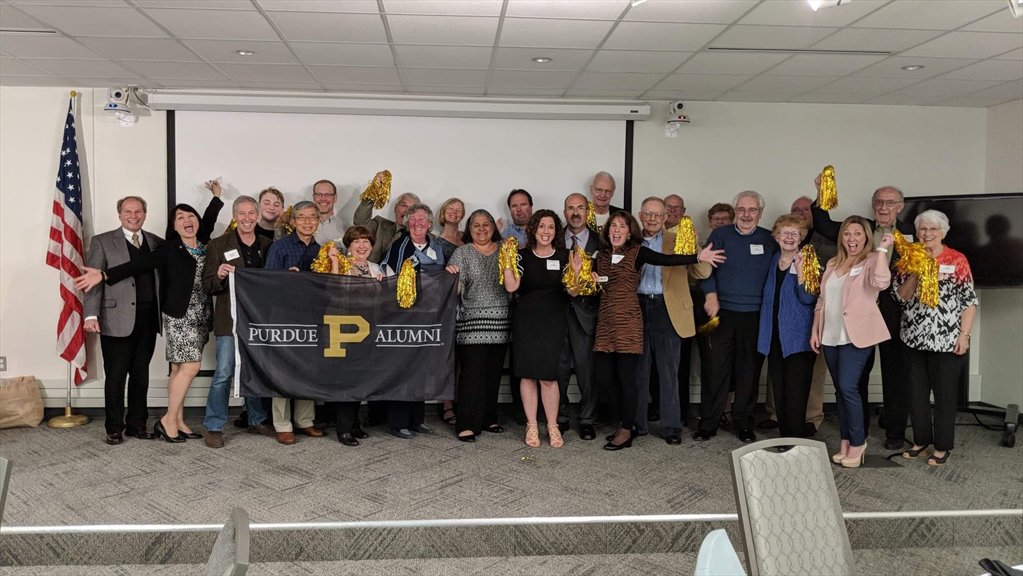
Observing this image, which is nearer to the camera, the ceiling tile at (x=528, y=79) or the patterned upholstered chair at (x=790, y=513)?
the patterned upholstered chair at (x=790, y=513)

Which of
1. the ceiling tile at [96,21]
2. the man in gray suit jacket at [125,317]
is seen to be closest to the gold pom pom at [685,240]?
the ceiling tile at [96,21]

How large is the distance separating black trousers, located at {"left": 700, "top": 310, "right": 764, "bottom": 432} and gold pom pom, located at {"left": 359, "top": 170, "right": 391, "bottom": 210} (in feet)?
8.38

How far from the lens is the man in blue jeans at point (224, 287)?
443 centimetres

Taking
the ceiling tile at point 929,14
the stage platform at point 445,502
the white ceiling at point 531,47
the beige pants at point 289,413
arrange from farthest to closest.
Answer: the beige pants at point 289,413 < the white ceiling at point 531,47 < the ceiling tile at point 929,14 < the stage platform at point 445,502

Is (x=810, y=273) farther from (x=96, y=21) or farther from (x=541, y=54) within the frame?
(x=96, y=21)

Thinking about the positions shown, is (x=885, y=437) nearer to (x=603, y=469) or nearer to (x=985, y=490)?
Answer: (x=985, y=490)

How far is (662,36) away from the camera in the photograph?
3973 millimetres

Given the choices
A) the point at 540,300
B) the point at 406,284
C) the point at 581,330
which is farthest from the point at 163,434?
the point at 581,330

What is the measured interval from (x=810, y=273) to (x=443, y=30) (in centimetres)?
261

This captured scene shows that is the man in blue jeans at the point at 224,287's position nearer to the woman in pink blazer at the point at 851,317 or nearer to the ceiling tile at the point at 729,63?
the ceiling tile at the point at 729,63

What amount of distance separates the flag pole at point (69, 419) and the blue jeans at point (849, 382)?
5.19 meters

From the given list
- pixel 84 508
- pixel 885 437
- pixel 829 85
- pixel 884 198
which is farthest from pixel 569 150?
pixel 84 508

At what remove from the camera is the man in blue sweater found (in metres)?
4.41

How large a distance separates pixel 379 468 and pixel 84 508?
57.9 inches
